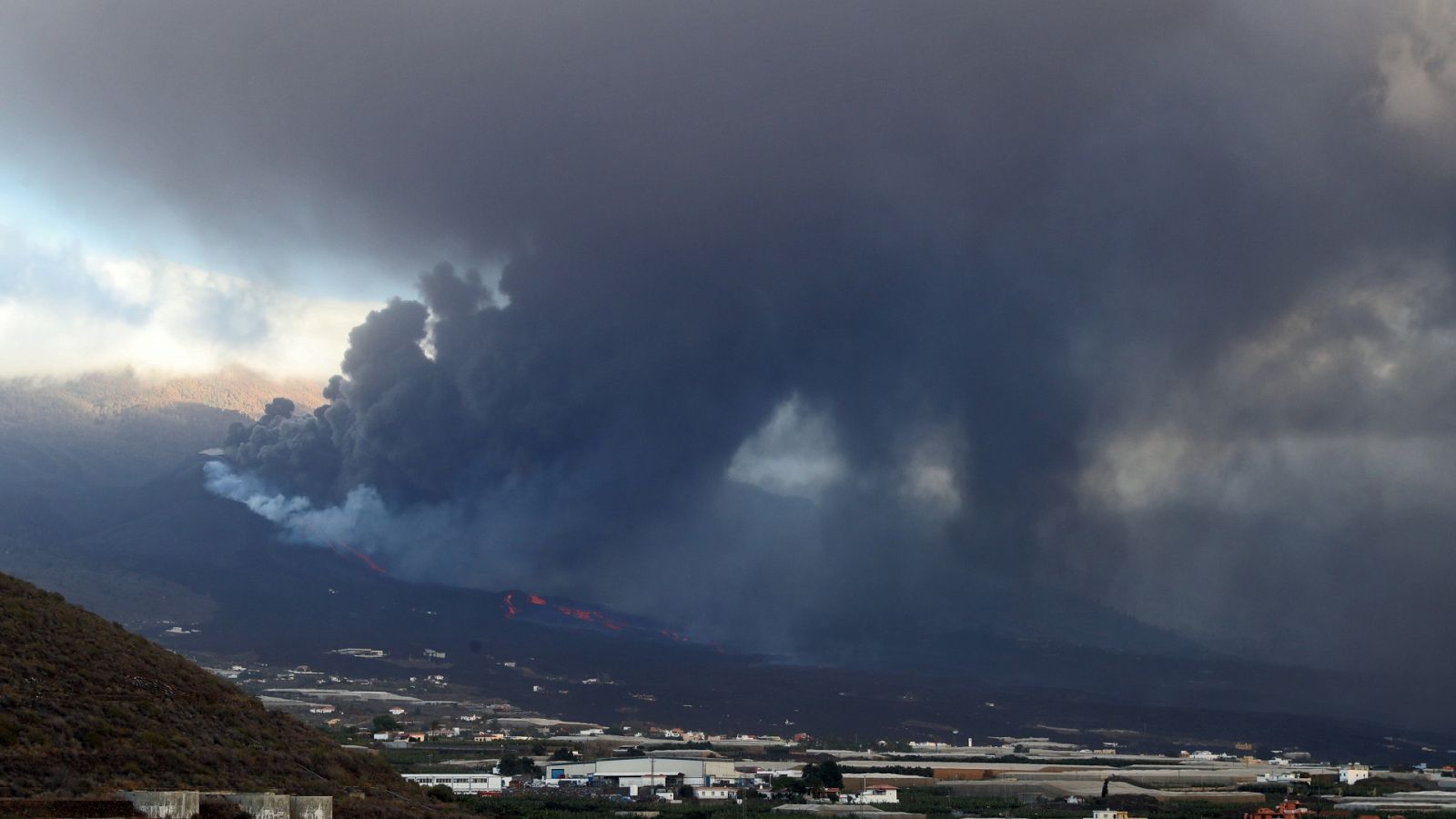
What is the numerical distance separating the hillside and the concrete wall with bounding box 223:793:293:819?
2277mm

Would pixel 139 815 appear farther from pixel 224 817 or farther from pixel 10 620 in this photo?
pixel 10 620

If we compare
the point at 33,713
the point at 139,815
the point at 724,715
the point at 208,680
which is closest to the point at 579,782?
the point at 208,680

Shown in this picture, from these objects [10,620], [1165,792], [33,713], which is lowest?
[1165,792]

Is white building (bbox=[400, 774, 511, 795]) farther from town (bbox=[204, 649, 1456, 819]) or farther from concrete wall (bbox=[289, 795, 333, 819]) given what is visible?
concrete wall (bbox=[289, 795, 333, 819])

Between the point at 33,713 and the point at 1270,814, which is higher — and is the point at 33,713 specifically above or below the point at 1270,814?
above

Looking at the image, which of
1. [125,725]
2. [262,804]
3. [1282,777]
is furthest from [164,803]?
[1282,777]

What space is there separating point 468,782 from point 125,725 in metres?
52.4

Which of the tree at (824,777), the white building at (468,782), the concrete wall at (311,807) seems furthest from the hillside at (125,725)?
the tree at (824,777)

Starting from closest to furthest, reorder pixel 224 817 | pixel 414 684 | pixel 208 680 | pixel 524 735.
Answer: pixel 224 817
pixel 208 680
pixel 524 735
pixel 414 684

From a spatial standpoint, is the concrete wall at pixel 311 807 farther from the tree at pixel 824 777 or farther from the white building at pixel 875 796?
the tree at pixel 824 777

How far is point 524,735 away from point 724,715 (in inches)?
1948

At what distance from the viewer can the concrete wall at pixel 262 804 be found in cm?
3881

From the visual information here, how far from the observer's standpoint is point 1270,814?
9181 cm

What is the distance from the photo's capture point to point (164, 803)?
3506 cm
